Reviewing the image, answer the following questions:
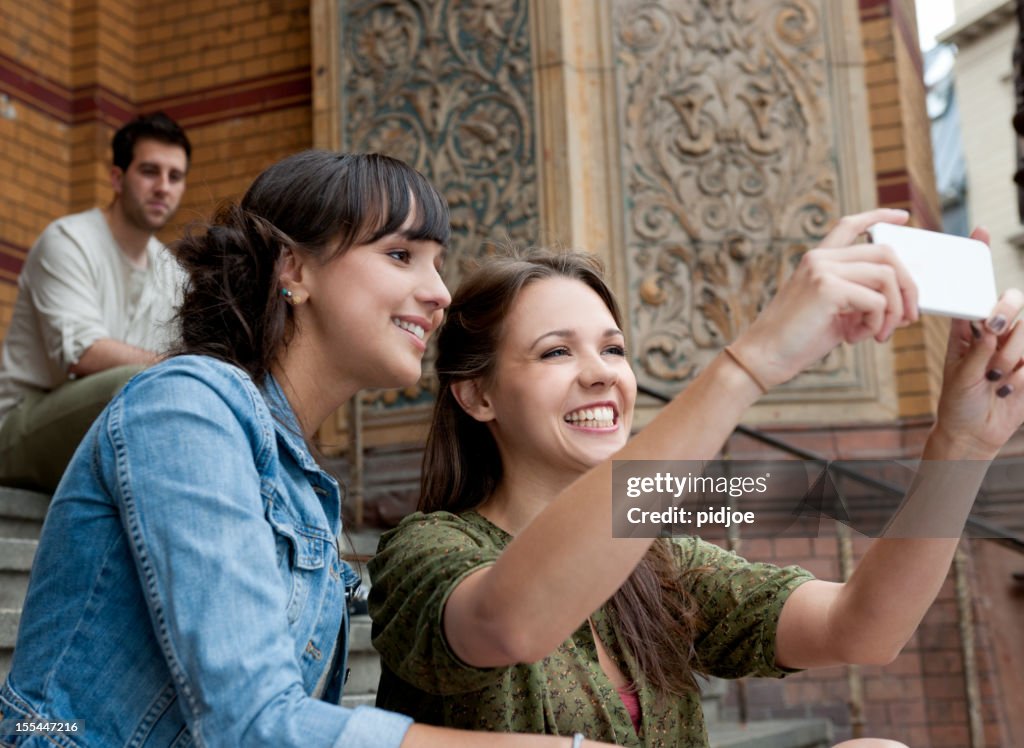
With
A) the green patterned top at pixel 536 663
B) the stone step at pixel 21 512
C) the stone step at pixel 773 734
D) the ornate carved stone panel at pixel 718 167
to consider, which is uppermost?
the ornate carved stone panel at pixel 718 167

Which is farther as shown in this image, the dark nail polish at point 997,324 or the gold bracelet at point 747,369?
the dark nail polish at point 997,324

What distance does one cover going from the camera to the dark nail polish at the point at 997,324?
139 cm

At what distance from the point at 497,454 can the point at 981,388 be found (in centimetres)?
85

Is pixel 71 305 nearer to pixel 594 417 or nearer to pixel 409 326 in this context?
pixel 409 326

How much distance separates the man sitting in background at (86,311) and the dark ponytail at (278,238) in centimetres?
176

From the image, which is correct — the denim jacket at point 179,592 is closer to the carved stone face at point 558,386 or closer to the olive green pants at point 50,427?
the carved stone face at point 558,386

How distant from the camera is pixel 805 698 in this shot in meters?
5.41

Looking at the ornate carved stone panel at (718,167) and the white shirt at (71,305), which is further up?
the ornate carved stone panel at (718,167)

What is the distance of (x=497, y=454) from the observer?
2.04 meters

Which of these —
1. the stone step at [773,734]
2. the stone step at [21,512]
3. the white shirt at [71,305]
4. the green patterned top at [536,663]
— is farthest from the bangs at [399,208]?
the stone step at [21,512]

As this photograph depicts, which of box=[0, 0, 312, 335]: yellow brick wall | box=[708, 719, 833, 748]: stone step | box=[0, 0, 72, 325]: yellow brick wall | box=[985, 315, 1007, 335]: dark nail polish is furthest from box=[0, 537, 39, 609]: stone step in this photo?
box=[0, 0, 312, 335]: yellow brick wall

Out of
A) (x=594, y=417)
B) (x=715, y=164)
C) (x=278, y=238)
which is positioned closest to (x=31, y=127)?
(x=715, y=164)

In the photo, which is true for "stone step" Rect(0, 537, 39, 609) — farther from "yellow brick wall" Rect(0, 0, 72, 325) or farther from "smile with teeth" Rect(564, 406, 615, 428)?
"yellow brick wall" Rect(0, 0, 72, 325)

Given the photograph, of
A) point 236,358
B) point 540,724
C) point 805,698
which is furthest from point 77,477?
point 805,698
